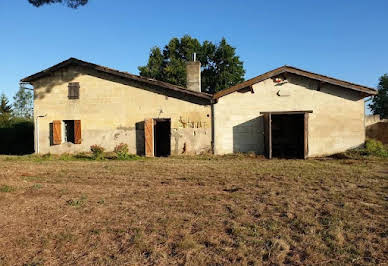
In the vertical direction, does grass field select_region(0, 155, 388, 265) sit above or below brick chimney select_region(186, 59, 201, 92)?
below

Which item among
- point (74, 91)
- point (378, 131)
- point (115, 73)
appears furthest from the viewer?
point (378, 131)

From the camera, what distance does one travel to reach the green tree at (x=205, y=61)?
35219 millimetres

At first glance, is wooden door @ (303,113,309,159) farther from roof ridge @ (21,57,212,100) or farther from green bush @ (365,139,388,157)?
roof ridge @ (21,57,212,100)

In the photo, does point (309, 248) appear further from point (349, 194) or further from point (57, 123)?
point (57, 123)

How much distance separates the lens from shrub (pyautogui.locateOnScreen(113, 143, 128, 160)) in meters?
12.8

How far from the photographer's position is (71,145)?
564 inches

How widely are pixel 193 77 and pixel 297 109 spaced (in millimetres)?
5506

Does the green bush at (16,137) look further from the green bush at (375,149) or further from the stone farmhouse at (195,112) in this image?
the green bush at (375,149)

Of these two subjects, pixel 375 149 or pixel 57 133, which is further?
pixel 57 133

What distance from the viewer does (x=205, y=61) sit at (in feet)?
120

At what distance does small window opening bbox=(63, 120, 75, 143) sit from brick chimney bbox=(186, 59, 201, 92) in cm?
653

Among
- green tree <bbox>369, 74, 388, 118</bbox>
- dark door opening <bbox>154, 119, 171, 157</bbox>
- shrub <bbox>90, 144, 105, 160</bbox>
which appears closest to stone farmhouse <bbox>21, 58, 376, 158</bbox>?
shrub <bbox>90, 144, 105, 160</bbox>

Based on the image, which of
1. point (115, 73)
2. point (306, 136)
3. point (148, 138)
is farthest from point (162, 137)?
point (306, 136)

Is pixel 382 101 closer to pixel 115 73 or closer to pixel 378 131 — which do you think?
pixel 378 131
